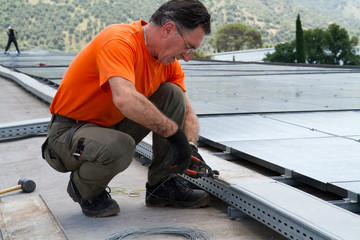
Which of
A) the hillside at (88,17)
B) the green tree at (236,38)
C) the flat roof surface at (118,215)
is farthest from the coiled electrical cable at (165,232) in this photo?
the green tree at (236,38)

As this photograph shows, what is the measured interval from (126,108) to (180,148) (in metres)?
0.34

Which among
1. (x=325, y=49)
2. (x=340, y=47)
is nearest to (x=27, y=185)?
(x=340, y=47)

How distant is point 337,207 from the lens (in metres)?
2.30

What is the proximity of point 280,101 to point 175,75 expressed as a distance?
345cm

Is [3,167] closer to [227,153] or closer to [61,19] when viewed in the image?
[227,153]

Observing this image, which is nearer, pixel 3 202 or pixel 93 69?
pixel 93 69

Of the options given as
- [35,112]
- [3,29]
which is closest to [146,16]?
[3,29]

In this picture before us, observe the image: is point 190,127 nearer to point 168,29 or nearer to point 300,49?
point 168,29

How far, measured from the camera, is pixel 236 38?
259 ft

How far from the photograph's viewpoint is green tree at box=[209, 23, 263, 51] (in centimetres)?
7719

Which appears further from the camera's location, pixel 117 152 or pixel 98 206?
pixel 98 206

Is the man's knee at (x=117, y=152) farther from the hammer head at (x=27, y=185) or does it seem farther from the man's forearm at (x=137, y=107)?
the hammer head at (x=27, y=185)

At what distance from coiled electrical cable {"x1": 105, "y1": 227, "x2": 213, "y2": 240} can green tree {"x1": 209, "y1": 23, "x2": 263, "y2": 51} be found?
7593 centimetres

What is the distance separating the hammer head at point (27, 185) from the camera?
3.29 m
